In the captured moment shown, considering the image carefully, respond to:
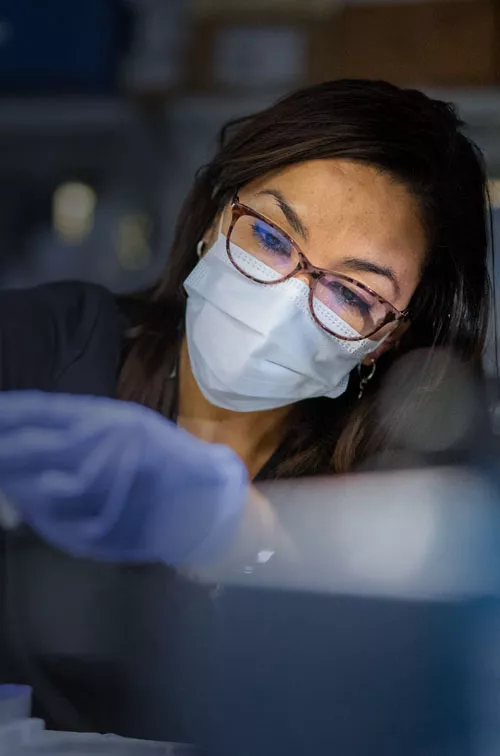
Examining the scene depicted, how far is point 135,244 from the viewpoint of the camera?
1.00 meters

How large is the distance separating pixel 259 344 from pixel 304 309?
A: 6 centimetres

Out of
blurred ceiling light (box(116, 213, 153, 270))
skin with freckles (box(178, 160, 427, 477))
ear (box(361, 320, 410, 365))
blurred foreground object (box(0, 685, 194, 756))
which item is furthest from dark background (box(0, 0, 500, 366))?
blurred foreground object (box(0, 685, 194, 756))

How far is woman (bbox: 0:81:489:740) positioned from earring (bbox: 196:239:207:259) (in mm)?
14

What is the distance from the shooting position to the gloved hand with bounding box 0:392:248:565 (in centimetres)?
86

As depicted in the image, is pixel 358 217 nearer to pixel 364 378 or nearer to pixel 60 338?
pixel 364 378

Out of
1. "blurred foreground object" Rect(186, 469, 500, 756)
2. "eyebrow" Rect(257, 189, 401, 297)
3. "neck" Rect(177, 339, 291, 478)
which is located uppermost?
"eyebrow" Rect(257, 189, 401, 297)

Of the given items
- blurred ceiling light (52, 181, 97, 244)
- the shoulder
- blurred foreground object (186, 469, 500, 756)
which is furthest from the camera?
blurred ceiling light (52, 181, 97, 244)

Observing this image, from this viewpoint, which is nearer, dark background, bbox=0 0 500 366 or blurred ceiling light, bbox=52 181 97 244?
dark background, bbox=0 0 500 366

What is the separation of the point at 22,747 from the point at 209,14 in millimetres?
779

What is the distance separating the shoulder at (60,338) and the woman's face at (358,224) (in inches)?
9.4

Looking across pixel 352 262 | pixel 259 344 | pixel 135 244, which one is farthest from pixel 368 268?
pixel 135 244

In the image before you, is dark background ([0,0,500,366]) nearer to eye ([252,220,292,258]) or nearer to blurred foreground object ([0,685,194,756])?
eye ([252,220,292,258])

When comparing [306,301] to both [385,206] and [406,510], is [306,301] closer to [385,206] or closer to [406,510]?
[385,206]

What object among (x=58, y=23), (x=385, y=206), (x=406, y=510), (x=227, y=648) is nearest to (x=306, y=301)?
(x=385, y=206)
